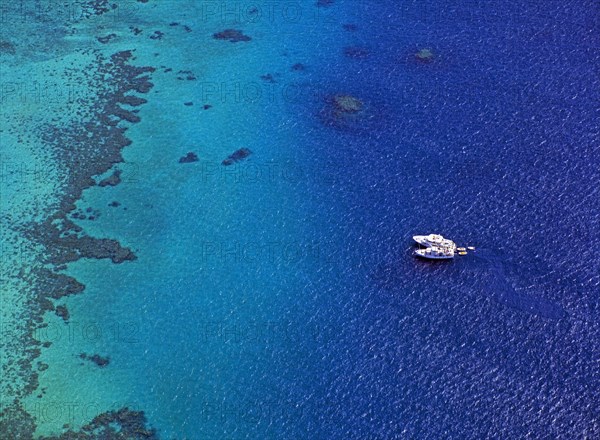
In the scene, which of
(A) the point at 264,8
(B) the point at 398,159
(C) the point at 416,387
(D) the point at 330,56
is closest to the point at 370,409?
(C) the point at 416,387

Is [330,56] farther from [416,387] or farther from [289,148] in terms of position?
[416,387]

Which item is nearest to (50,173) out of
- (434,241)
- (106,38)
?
(106,38)

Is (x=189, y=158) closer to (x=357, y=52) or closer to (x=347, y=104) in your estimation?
(x=347, y=104)

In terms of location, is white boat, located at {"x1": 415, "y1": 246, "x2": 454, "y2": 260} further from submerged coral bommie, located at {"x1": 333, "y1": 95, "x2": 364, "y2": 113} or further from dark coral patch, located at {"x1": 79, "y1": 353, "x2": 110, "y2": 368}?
dark coral patch, located at {"x1": 79, "y1": 353, "x2": 110, "y2": 368}

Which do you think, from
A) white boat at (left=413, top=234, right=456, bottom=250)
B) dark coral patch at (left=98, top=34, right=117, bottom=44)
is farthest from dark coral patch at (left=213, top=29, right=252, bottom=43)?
white boat at (left=413, top=234, right=456, bottom=250)

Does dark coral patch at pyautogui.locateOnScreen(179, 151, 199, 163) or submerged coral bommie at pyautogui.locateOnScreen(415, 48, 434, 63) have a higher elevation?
submerged coral bommie at pyautogui.locateOnScreen(415, 48, 434, 63)
